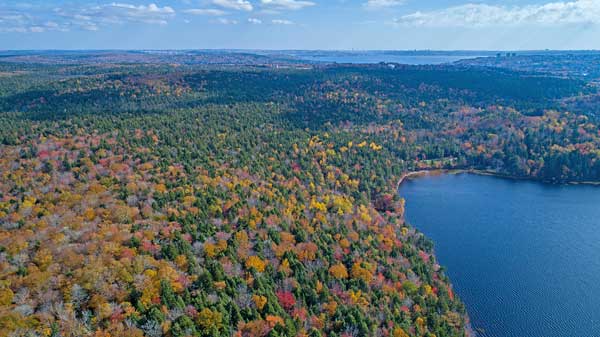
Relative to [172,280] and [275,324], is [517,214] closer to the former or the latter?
[275,324]

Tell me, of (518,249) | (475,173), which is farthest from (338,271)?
(475,173)

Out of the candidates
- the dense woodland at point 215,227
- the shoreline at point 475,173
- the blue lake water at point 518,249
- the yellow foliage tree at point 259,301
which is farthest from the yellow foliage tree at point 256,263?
the shoreline at point 475,173

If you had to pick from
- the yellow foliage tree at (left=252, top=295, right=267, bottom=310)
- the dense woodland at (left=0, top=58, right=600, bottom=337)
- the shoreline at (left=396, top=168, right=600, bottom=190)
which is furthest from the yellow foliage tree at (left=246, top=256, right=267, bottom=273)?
the shoreline at (left=396, top=168, right=600, bottom=190)

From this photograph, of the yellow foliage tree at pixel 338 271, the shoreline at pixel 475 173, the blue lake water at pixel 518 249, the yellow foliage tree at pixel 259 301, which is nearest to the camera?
the yellow foliage tree at pixel 259 301

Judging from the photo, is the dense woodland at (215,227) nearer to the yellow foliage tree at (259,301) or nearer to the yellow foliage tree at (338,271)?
the yellow foliage tree at (259,301)

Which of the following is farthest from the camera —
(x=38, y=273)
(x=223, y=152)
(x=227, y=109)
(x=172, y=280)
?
(x=227, y=109)

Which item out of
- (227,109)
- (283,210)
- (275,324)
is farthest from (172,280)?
(227,109)
